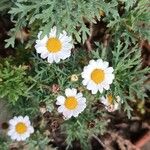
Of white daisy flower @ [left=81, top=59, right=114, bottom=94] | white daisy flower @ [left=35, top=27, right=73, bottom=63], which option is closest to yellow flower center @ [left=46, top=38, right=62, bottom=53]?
white daisy flower @ [left=35, top=27, right=73, bottom=63]

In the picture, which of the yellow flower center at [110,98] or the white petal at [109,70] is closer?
the white petal at [109,70]

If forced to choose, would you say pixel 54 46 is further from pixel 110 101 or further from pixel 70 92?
pixel 110 101

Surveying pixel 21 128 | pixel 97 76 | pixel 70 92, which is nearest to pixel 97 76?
pixel 97 76

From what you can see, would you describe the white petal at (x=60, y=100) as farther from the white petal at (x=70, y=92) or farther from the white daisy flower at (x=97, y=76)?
the white daisy flower at (x=97, y=76)

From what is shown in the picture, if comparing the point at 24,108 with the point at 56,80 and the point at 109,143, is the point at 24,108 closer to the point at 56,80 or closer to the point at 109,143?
the point at 56,80

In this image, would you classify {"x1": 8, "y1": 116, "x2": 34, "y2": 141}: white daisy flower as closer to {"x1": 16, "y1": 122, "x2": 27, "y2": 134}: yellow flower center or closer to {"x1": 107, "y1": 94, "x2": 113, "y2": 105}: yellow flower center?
{"x1": 16, "y1": 122, "x2": 27, "y2": 134}: yellow flower center

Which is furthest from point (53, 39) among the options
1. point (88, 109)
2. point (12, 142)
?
point (12, 142)

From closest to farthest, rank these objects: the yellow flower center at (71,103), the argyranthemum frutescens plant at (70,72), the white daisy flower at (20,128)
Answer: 1. the argyranthemum frutescens plant at (70,72)
2. the yellow flower center at (71,103)
3. the white daisy flower at (20,128)

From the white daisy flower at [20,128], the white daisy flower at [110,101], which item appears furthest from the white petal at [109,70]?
the white daisy flower at [20,128]

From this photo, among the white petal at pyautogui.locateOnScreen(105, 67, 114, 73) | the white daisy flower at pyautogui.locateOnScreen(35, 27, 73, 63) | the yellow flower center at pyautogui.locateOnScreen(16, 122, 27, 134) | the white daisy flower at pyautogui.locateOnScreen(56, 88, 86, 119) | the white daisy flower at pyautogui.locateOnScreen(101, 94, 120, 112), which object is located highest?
the white daisy flower at pyautogui.locateOnScreen(35, 27, 73, 63)
